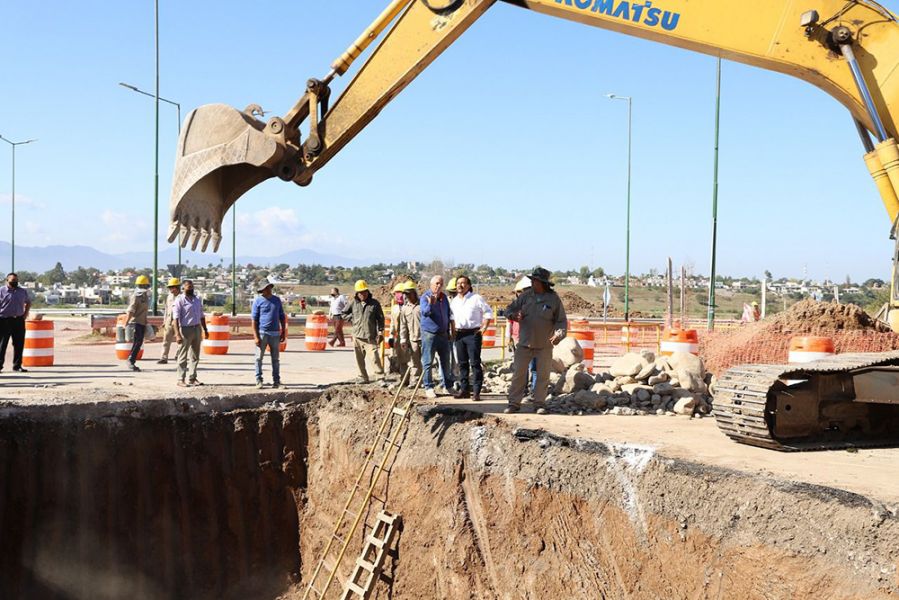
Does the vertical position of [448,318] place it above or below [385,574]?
above

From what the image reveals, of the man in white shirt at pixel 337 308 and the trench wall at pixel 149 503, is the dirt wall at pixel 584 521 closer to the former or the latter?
the trench wall at pixel 149 503

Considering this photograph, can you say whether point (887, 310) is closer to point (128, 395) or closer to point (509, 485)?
point (509, 485)

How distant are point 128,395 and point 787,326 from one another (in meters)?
10.9

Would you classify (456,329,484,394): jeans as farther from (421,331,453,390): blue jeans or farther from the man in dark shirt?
Answer: the man in dark shirt

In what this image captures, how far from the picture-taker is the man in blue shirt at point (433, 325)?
11.1 m

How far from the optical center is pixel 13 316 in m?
13.9

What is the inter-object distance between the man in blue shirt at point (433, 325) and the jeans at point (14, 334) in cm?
723

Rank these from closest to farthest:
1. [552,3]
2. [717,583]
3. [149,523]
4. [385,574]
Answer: [717,583]
[552,3]
[385,574]
[149,523]

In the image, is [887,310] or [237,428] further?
[237,428]

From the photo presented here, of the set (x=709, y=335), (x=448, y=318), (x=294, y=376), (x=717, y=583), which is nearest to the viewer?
(x=717, y=583)

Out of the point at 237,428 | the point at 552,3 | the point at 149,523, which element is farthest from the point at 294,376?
the point at 552,3

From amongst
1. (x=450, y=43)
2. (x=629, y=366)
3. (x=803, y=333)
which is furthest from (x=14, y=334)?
(x=803, y=333)

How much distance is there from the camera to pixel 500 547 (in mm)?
8453

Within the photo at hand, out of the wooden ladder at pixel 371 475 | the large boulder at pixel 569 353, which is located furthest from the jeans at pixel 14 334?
the large boulder at pixel 569 353
